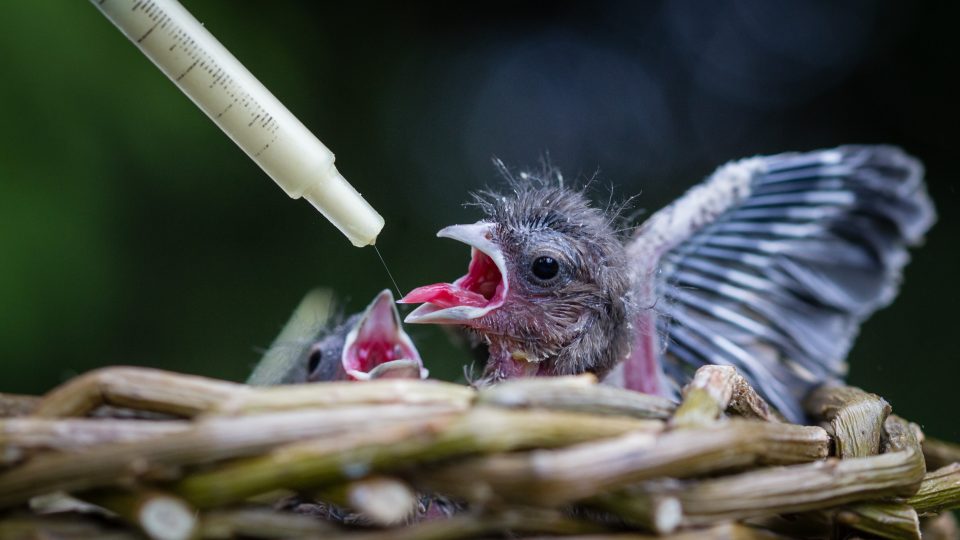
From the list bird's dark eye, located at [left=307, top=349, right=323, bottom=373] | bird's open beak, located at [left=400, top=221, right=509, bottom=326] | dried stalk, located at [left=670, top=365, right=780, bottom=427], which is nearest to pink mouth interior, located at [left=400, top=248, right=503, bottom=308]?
bird's open beak, located at [left=400, top=221, right=509, bottom=326]

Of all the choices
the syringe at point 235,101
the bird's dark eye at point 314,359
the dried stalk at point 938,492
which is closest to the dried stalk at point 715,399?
the dried stalk at point 938,492

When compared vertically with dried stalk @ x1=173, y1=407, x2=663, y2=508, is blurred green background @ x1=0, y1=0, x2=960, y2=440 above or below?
above

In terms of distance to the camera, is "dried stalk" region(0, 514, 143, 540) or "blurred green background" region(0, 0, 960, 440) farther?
"blurred green background" region(0, 0, 960, 440)

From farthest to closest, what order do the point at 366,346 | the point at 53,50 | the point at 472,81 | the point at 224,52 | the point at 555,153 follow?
the point at 472,81, the point at 555,153, the point at 53,50, the point at 366,346, the point at 224,52

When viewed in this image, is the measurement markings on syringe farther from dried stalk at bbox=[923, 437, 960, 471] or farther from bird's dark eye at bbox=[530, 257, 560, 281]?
dried stalk at bbox=[923, 437, 960, 471]

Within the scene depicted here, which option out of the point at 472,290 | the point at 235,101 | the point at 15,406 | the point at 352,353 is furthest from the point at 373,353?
the point at 15,406

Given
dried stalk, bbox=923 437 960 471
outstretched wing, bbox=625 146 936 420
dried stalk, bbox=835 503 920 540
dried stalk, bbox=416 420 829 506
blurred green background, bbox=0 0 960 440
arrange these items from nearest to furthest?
dried stalk, bbox=416 420 829 506
dried stalk, bbox=835 503 920 540
dried stalk, bbox=923 437 960 471
outstretched wing, bbox=625 146 936 420
blurred green background, bbox=0 0 960 440

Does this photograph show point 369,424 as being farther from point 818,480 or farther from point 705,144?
point 705,144

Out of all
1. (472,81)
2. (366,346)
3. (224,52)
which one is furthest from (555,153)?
(224,52)
